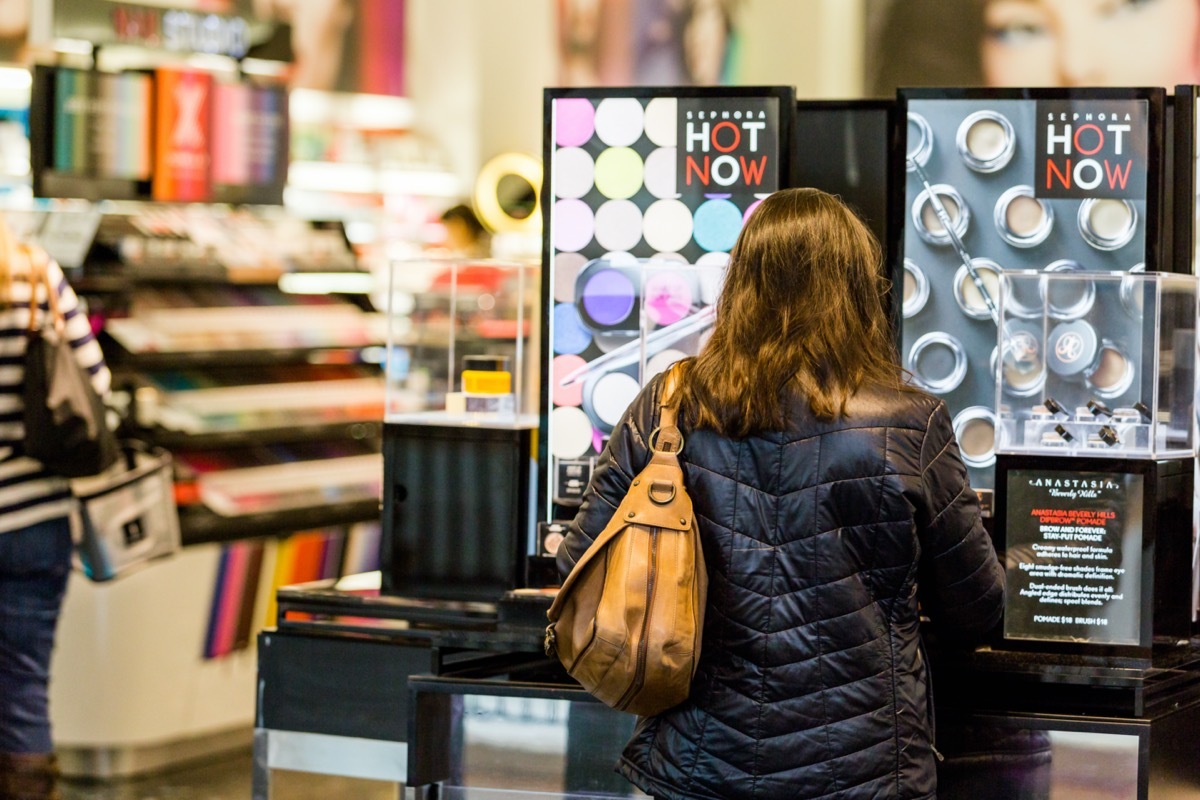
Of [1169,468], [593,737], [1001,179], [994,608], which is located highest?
[1001,179]

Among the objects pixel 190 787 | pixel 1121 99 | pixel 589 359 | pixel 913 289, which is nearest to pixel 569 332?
pixel 589 359

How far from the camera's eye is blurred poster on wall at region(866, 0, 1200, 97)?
718 centimetres

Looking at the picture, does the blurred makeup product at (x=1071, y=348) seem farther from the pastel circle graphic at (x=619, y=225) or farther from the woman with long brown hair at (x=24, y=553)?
the woman with long brown hair at (x=24, y=553)

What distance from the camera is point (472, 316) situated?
11.1ft

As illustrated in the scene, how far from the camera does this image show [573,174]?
130 inches

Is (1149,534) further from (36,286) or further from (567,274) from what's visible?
(36,286)

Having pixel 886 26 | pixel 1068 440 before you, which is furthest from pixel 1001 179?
pixel 886 26

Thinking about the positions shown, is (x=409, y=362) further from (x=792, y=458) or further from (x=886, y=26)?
(x=886, y=26)

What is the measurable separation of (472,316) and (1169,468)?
4.64 ft

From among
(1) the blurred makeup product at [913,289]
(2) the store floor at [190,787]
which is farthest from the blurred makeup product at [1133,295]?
(2) the store floor at [190,787]

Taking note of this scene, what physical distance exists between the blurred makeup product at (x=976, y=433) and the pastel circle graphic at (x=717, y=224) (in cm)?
59

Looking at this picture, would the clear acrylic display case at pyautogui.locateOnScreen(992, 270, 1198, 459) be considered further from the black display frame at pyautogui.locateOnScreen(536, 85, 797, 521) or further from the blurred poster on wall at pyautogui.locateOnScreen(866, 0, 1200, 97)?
the blurred poster on wall at pyautogui.locateOnScreen(866, 0, 1200, 97)

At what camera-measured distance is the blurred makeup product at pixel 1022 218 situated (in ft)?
10.5

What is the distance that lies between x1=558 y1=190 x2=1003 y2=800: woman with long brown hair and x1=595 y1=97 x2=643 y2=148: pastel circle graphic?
43.5 inches
